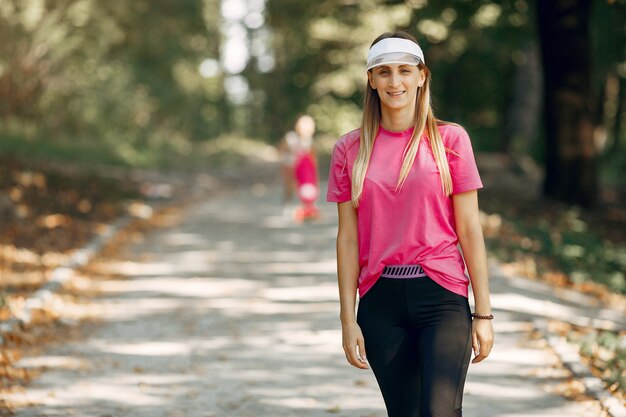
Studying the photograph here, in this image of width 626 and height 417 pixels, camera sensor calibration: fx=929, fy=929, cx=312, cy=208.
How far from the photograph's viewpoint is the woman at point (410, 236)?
3.78 m

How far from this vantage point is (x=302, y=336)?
28.6 ft

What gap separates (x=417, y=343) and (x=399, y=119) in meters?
0.94

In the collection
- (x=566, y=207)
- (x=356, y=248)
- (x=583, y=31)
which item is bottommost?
(x=566, y=207)

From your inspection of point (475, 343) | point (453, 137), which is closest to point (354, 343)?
point (475, 343)

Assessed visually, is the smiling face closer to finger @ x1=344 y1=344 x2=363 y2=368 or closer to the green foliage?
finger @ x1=344 y1=344 x2=363 y2=368

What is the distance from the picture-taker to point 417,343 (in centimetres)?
383

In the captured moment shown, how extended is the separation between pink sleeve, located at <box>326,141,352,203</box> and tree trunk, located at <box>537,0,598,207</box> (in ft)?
45.8

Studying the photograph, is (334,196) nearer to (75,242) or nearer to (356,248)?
(356,248)

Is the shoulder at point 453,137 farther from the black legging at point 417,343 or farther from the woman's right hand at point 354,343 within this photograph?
the woman's right hand at point 354,343

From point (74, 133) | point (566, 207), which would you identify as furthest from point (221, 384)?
point (74, 133)

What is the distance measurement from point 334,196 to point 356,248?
25 centimetres

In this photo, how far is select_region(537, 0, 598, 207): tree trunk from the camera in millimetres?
17047

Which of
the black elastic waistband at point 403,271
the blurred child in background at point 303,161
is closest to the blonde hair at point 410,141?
the black elastic waistband at point 403,271

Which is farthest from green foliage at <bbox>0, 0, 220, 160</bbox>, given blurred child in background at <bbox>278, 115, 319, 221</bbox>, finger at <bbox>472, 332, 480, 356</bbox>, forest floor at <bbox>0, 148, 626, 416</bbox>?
finger at <bbox>472, 332, 480, 356</bbox>
